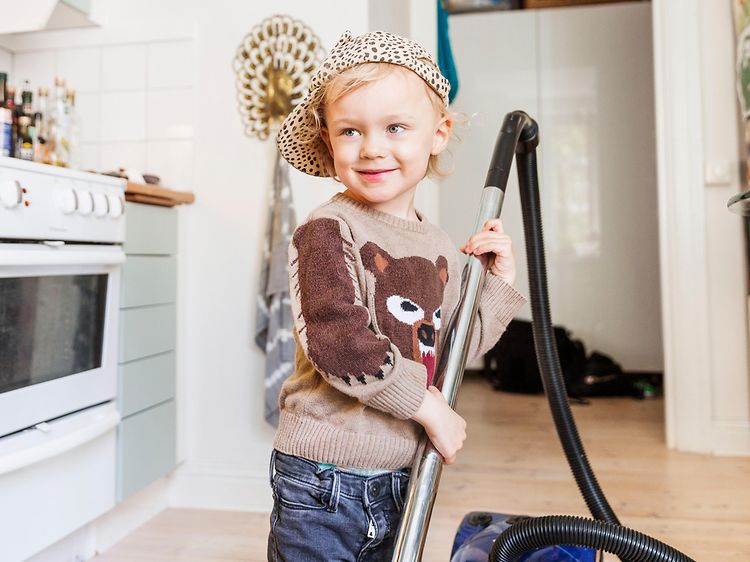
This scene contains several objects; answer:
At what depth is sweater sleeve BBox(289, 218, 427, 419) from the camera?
77cm

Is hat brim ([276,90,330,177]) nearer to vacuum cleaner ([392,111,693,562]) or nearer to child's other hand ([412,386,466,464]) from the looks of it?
vacuum cleaner ([392,111,693,562])

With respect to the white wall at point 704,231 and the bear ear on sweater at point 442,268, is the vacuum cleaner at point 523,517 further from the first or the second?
the white wall at point 704,231

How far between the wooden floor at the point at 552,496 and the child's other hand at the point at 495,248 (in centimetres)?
89

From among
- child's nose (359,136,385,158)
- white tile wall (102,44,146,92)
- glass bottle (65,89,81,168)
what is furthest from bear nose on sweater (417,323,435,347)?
white tile wall (102,44,146,92)

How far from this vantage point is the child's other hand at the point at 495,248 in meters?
0.95

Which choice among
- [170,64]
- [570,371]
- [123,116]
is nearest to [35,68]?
[123,116]

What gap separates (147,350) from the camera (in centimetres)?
183

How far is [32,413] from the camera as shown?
1.38 m

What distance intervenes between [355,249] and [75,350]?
0.96m

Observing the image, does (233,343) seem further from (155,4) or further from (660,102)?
(660,102)

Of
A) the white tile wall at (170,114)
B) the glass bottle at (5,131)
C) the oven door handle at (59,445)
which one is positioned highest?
the white tile wall at (170,114)

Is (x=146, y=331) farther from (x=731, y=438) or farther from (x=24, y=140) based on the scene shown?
(x=731, y=438)

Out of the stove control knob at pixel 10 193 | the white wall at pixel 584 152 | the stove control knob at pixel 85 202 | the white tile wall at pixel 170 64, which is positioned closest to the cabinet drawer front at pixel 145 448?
the stove control knob at pixel 85 202

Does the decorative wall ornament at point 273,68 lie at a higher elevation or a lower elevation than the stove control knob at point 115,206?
higher
